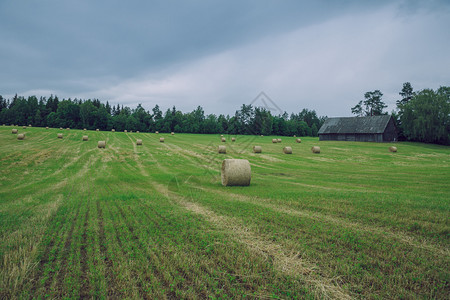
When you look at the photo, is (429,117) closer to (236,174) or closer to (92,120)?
(236,174)

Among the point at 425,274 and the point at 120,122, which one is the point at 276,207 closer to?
the point at 425,274

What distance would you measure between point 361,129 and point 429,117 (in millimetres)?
17179

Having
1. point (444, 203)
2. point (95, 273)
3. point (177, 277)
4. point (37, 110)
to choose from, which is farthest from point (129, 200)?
point (37, 110)

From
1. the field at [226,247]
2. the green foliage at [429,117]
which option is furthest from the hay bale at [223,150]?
the green foliage at [429,117]

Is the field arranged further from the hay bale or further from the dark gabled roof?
the dark gabled roof

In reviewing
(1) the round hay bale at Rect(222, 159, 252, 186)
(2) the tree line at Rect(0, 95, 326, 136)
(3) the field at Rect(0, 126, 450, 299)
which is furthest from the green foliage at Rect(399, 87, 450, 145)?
(1) the round hay bale at Rect(222, 159, 252, 186)

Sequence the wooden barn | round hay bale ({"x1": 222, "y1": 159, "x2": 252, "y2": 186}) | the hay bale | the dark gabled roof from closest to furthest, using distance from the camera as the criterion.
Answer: round hay bale ({"x1": 222, "y1": 159, "x2": 252, "y2": 186}) < the hay bale < the wooden barn < the dark gabled roof

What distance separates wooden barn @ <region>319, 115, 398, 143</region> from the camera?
61406 millimetres

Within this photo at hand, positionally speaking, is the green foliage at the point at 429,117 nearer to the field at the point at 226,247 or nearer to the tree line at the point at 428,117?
the tree line at the point at 428,117

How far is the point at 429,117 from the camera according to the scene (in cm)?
6025

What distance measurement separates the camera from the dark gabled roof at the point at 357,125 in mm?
61875

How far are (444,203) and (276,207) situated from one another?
6179mm

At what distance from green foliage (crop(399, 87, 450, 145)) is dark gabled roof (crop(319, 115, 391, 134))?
8.22 meters

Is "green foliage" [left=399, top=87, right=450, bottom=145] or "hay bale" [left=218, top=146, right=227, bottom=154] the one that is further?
"green foliage" [left=399, top=87, right=450, bottom=145]
